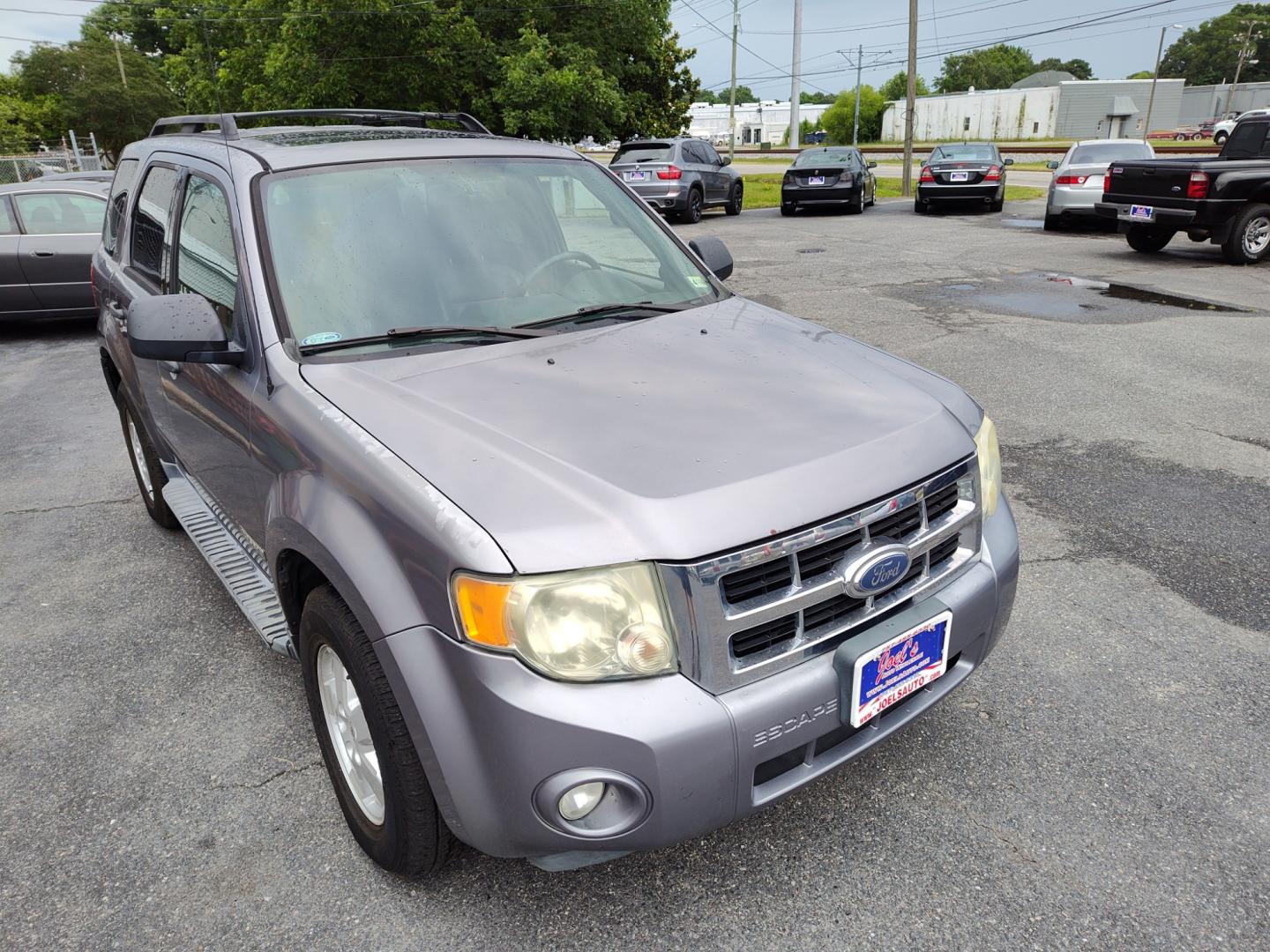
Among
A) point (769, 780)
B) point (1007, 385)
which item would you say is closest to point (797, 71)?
point (1007, 385)

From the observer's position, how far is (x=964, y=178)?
19375mm

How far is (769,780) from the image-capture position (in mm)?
2014

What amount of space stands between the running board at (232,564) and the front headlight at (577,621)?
1.13m

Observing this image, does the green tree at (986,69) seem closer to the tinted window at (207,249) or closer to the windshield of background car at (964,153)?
the windshield of background car at (964,153)

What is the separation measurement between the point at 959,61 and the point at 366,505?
14536cm

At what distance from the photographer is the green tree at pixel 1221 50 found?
99.5 metres


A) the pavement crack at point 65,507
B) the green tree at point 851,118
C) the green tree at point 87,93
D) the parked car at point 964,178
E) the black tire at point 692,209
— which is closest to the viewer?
the pavement crack at point 65,507

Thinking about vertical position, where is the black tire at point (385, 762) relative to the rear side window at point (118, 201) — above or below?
→ below

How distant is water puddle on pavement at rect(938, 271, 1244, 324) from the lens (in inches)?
359

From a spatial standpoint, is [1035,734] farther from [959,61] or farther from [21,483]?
[959,61]

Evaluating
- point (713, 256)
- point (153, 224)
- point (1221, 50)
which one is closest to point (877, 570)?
point (713, 256)

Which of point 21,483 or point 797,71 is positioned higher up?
point 797,71

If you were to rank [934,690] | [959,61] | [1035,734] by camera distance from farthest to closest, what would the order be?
[959,61] → [1035,734] → [934,690]

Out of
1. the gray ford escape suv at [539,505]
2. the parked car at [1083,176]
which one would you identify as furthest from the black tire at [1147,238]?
the gray ford escape suv at [539,505]
